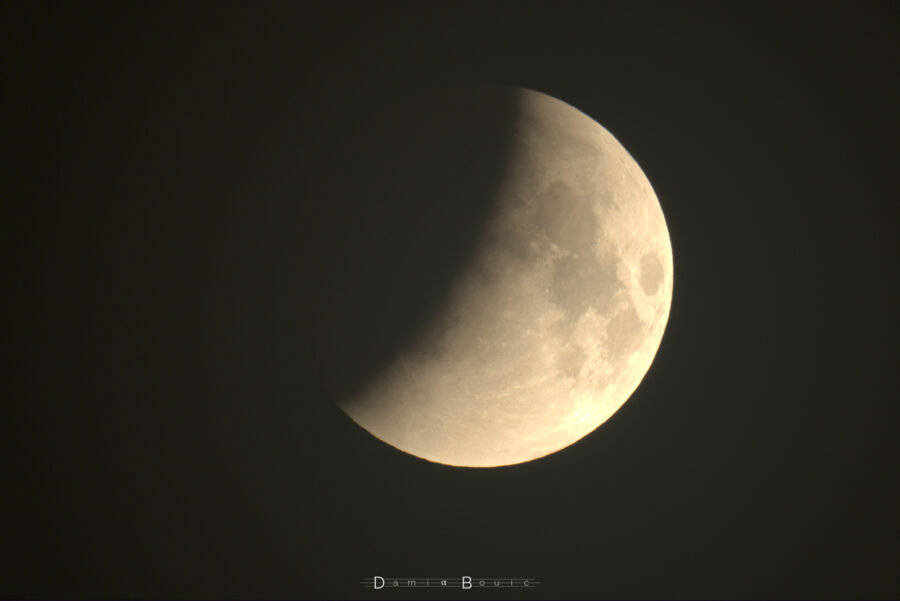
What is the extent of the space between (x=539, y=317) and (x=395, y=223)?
89 centimetres

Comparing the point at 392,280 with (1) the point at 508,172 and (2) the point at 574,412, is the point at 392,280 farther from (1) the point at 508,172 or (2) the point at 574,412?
(2) the point at 574,412

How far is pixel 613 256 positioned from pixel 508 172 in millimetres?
741

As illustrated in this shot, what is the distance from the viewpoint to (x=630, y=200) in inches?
144

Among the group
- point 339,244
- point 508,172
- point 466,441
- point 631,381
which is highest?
point 508,172

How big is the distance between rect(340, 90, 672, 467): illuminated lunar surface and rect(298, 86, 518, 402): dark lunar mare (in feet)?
0.31

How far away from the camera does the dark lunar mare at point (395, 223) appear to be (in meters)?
3.18

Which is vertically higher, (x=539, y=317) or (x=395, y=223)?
(x=395, y=223)

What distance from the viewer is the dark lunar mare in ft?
10.4

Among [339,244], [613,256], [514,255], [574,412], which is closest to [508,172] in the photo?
[514,255]

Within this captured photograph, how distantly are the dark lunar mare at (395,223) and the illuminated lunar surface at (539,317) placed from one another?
0.09 meters

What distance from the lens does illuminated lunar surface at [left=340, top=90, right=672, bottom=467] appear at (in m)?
3.24

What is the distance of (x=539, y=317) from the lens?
3.26 m

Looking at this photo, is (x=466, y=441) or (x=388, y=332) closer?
(x=388, y=332)

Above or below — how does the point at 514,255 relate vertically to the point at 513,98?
below
